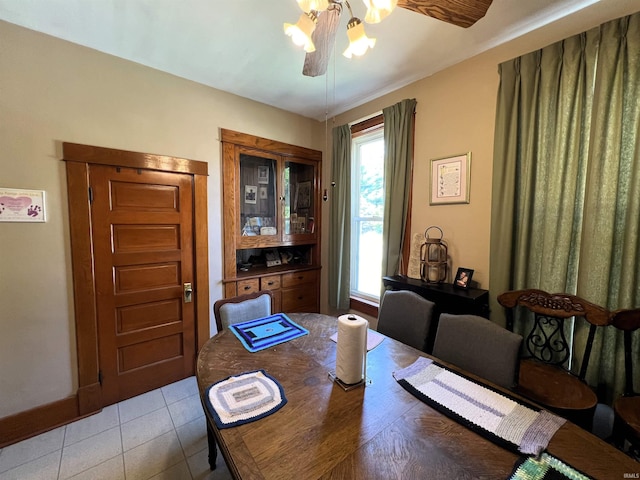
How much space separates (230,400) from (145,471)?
1.16 metres

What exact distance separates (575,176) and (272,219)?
2586 mm

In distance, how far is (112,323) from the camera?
6.93 ft

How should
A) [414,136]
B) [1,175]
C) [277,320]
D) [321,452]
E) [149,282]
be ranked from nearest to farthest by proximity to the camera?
[321,452] → [1,175] → [277,320] → [149,282] → [414,136]

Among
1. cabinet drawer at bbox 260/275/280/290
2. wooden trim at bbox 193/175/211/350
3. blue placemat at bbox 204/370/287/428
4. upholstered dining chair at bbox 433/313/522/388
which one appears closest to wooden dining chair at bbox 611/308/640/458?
upholstered dining chair at bbox 433/313/522/388

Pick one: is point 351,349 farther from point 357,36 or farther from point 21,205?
point 21,205

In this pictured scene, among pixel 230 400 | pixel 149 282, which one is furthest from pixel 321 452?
pixel 149 282

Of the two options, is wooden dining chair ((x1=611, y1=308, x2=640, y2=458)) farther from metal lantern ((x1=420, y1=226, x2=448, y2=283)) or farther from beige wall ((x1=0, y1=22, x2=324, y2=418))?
beige wall ((x1=0, y1=22, x2=324, y2=418))

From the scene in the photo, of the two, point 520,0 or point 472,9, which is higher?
point 520,0

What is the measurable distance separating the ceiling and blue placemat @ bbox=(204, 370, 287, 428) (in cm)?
208

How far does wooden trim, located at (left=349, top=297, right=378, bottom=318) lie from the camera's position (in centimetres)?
291

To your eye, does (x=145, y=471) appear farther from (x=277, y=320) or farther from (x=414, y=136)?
(x=414, y=136)

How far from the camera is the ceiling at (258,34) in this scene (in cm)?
157

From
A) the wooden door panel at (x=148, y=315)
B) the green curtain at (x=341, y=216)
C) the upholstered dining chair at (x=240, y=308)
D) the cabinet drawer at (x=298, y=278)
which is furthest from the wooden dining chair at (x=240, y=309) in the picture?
the green curtain at (x=341, y=216)

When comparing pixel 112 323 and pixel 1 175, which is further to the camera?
pixel 112 323
